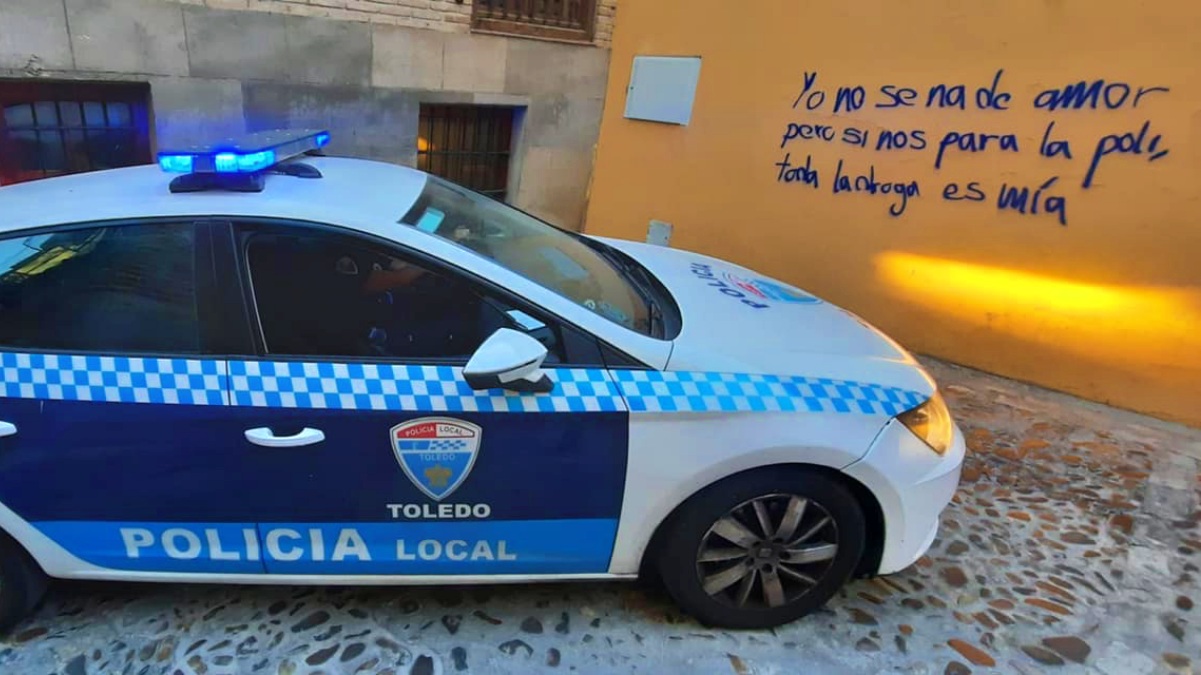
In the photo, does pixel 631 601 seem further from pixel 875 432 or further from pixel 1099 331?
pixel 1099 331

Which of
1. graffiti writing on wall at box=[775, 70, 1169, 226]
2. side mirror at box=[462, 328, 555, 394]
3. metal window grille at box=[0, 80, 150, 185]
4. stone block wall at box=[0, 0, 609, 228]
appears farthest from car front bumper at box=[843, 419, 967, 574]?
metal window grille at box=[0, 80, 150, 185]

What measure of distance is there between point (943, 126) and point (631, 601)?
370 cm

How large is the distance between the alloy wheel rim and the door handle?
Result: 123 centimetres

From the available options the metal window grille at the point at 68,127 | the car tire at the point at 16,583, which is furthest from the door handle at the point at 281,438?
the metal window grille at the point at 68,127

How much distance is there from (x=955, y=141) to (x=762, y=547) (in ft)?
11.2

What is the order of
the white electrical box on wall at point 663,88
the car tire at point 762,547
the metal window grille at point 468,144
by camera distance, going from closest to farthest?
the car tire at point 762,547 → the white electrical box on wall at point 663,88 → the metal window grille at point 468,144

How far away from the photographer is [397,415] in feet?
6.53

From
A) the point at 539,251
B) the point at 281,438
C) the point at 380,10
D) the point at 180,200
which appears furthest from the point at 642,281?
the point at 380,10

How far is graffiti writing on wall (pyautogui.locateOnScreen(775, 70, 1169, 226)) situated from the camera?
12.8 ft

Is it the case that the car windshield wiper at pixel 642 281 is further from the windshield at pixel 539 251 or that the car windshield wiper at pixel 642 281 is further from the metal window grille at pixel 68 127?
the metal window grille at pixel 68 127

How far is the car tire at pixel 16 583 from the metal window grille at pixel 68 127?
202 inches

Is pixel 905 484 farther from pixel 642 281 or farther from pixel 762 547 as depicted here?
pixel 642 281

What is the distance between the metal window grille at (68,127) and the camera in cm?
574

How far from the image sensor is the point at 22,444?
1946mm
